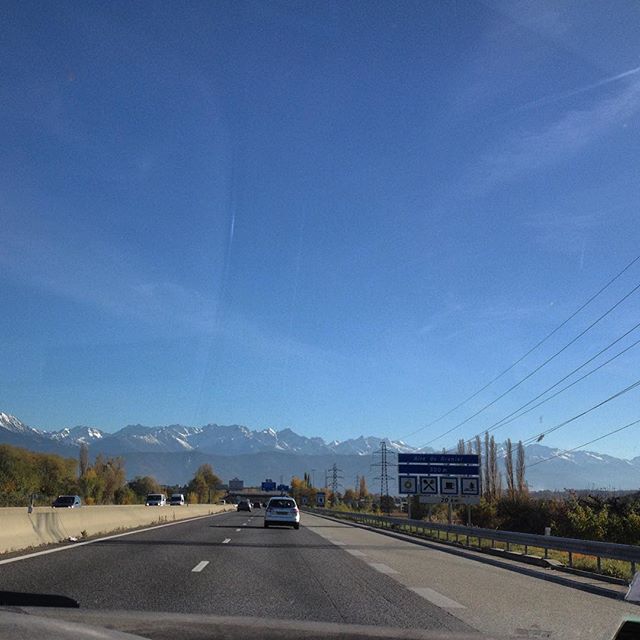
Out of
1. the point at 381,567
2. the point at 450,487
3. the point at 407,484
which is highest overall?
→ the point at 407,484

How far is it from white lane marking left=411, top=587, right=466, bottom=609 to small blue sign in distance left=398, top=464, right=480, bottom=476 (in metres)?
34.2

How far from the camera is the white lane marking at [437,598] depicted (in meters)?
11.0

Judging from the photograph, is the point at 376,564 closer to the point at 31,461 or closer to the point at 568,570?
the point at 568,570

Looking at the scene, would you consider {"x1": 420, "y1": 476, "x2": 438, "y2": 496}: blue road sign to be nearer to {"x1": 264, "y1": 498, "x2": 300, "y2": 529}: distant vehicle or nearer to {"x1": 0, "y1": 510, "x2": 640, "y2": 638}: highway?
{"x1": 264, "y1": 498, "x2": 300, "y2": 529}: distant vehicle

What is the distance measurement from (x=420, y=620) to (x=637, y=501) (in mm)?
41386

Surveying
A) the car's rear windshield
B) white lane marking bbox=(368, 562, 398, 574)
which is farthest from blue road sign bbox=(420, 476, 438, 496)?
white lane marking bbox=(368, 562, 398, 574)

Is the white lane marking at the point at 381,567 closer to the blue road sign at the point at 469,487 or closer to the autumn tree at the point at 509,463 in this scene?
the blue road sign at the point at 469,487

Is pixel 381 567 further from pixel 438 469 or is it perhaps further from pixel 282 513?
pixel 438 469

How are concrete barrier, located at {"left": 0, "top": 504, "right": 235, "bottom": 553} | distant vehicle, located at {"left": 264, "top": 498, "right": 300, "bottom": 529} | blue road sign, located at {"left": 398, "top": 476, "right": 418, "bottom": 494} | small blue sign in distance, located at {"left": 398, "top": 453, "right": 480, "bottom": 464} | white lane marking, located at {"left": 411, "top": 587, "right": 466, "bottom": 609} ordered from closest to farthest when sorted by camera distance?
white lane marking, located at {"left": 411, "top": 587, "right": 466, "bottom": 609}, concrete barrier, located at {"left": 0, "top": 504, "right": 235, "bottom": 553}, distant vehicle, located at {"left": 264, "top": 498, "right": 300, "bottom": 529}, small blue sign in distance, located at {"left": 398, "top": 453, "right": 480, "bottom": 464}, blue road sign, located at {"left": 398, "top": 476, "right": 418, "bottom": 494}

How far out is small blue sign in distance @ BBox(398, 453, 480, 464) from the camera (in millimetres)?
46156

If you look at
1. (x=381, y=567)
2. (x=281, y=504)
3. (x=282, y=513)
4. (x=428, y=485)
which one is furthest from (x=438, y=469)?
(x=381, y=567)

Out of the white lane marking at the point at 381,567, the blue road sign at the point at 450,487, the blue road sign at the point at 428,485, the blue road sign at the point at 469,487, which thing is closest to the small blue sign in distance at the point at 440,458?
the blue road sign at the point at 428,485

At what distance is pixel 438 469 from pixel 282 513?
1378 centimetres

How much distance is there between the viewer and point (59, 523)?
21.1 metres
